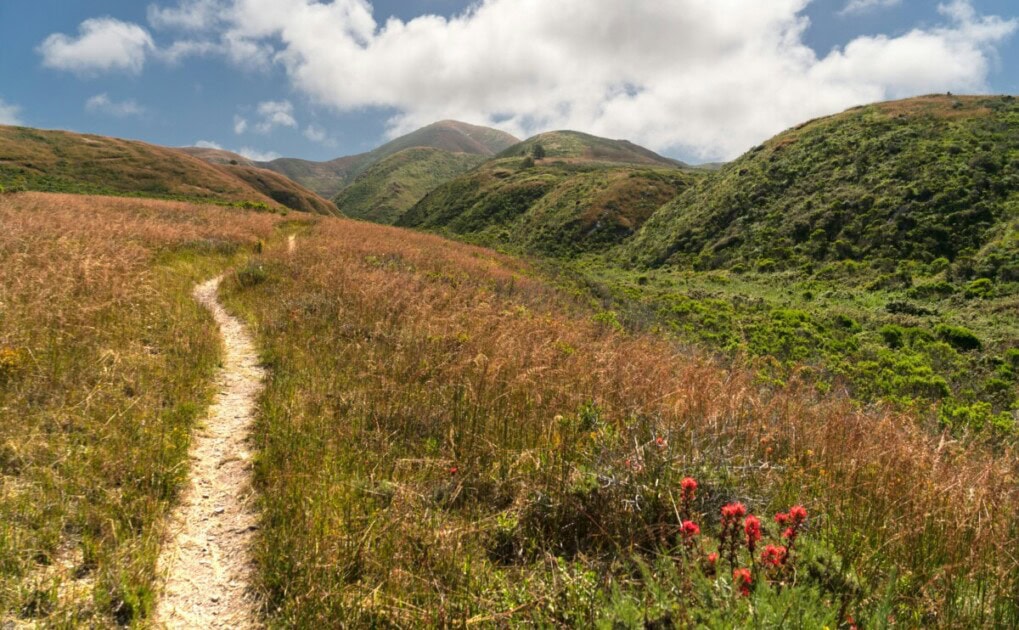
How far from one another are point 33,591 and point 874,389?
1364cm

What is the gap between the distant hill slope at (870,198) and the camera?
84.7 ft

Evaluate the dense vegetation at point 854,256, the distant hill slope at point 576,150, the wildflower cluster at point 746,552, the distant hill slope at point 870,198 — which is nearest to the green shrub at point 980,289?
the dense vegetation at point 854,256

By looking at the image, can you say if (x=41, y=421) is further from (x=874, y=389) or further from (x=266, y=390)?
(x=874, y=389)

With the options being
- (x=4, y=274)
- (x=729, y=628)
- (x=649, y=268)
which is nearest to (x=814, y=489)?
(x=729, y=628)

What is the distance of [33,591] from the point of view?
2.71 m

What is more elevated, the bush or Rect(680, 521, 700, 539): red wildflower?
→ the bush

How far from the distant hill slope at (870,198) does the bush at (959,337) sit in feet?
31.7

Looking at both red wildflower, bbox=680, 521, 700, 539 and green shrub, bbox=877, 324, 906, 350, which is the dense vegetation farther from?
red wildflower, bbox=680, 521, 700, 539

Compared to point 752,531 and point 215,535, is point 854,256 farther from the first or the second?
point 215,535

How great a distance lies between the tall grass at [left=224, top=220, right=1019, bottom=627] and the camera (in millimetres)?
2572

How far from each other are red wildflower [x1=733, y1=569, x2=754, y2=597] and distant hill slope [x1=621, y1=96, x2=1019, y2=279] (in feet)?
91.0

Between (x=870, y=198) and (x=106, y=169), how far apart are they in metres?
85.3

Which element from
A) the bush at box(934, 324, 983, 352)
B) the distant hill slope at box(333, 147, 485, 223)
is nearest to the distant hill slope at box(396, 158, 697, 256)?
the bush at box(934, 324, 983, 352)

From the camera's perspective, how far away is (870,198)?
31422 mm
